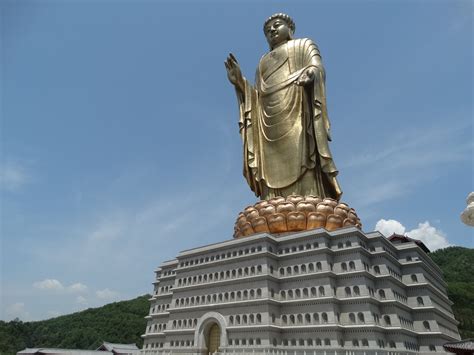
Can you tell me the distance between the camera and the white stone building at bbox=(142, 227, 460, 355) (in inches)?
957

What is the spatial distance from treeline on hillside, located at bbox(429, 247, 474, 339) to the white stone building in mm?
28883

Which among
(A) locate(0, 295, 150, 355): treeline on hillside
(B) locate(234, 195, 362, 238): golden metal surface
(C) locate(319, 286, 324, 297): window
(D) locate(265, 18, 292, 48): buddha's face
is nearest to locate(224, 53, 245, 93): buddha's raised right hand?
(D) locate(265, 18, 292, 48): buddha's face

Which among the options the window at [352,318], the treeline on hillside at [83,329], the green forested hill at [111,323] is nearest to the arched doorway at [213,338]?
the window at [352,318]

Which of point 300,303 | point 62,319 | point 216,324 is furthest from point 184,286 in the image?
point 62,319

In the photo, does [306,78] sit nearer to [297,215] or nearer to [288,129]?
[288,129]

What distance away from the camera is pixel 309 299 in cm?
2555

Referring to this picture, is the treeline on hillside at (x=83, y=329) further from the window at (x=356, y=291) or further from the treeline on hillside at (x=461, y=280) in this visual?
the treeline on hillside at (x=461, y=280)

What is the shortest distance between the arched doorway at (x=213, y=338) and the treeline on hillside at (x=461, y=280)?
136 ft

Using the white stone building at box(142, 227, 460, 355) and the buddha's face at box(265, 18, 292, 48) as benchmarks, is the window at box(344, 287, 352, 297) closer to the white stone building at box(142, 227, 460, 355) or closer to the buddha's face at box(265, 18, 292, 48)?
the white stone building at box(142, 227, 460, 355)

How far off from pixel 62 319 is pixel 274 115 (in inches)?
2715

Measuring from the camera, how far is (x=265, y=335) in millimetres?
25094

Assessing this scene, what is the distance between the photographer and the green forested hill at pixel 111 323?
184 ft

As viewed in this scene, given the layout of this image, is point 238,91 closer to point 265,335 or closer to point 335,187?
point 335,187

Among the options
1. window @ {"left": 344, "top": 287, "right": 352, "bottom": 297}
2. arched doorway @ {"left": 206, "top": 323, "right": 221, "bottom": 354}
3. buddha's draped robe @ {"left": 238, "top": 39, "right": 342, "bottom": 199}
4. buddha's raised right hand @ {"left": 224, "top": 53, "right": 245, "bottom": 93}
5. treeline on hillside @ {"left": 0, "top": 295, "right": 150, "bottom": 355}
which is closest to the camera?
window @ {"left": 344, "top": 287, "right": 352, "bottom": 297}
